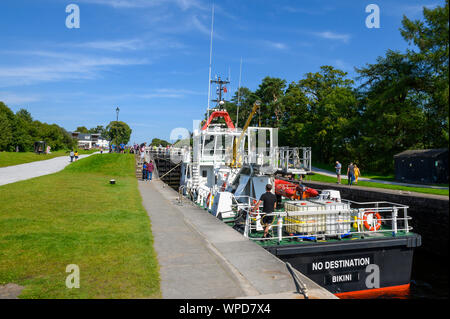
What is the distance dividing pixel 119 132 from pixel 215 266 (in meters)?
130

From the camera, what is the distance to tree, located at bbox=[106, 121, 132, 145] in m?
124

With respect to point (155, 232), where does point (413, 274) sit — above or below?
below

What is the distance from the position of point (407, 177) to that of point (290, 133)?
3074cm

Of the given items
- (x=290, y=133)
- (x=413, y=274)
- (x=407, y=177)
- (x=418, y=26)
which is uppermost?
(x=290, y=133)

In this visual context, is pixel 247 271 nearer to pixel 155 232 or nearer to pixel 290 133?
pixel 155 232

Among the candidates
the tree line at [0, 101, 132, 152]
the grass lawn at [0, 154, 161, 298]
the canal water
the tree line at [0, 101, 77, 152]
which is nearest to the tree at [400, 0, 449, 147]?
the grass lawn at [0, 154, 161, 298]

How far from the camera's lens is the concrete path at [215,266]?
525 cm

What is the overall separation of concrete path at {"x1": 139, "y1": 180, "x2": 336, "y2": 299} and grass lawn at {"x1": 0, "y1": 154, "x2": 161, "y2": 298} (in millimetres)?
383

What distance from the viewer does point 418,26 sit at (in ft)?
7.00

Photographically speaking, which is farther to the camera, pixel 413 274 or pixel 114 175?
pixel 114 175

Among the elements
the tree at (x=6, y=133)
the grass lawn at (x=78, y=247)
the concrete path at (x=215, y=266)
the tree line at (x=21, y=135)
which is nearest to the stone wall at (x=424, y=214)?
the concrete path at (x=215, y=266)

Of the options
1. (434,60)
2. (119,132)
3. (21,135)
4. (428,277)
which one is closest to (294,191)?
(428,277)

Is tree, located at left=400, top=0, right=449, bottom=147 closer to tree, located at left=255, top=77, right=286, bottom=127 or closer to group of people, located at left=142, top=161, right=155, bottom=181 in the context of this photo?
group of people, located at left=142, top=161, right=155, bottom=181
